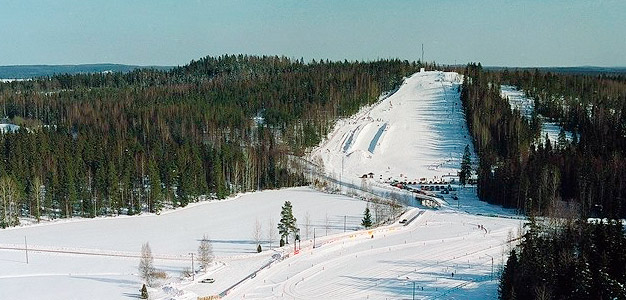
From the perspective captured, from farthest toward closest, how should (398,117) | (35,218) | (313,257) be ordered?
(398,117) → (35,218) → (313,257)

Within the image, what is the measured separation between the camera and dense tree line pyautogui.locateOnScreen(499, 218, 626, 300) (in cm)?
3416

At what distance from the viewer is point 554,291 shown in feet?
119

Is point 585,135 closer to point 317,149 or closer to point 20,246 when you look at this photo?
point 317,149

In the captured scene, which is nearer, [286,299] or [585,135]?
[286,299]

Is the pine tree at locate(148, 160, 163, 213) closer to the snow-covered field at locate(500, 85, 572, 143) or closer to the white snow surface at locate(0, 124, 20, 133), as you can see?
the white snow surface at locate(0, 124, 20, 133)

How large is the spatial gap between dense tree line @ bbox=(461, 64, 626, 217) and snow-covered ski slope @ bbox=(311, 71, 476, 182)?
4.91m

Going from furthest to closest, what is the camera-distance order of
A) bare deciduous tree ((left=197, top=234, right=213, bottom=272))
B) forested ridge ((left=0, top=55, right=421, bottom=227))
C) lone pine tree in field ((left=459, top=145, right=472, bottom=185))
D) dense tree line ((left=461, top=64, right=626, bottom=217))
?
lone pine tree in field ((left=459, top=145, right=472, bottom=185)) < forested ridge ((left=0, top=55, right=421, bottom=227)) < dense tree line ((left=461, top=64, right=626, bottom=217)) < bare deciduous tree ((left=197, top=234, right=213, bottom=272))

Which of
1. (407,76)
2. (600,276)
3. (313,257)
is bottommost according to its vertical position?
(313,257)

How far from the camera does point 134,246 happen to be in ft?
179

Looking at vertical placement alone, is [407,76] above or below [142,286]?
above

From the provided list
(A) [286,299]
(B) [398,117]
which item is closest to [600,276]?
(A) [286,299]

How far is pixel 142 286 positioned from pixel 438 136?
86.2 meters

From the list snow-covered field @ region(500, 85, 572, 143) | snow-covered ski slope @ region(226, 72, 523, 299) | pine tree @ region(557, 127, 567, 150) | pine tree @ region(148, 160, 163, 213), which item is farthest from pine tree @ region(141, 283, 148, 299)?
snow-covered field @ region(500, 85, 572, 143)

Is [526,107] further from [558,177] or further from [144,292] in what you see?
[144,292]
